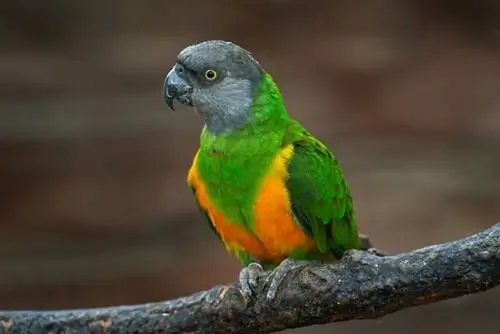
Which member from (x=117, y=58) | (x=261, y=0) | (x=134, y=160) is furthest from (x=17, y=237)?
(x=261, y=0)

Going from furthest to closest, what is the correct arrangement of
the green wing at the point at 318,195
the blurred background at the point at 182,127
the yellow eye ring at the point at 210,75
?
the blurred background at the point at 182,127 < the yellow eye ring at the point at 210,75 < the green wing at the point at 318,195

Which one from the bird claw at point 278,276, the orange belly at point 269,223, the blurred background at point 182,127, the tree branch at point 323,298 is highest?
the blurred background at point 182,127

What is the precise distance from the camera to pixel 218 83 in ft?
6.08

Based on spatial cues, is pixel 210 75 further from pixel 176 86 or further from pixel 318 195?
pixel 318 195

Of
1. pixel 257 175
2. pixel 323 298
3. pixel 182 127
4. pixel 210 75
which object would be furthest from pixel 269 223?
pixel 182 127

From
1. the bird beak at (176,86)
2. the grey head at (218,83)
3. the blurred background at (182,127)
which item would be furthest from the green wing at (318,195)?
the blurred background at (182,127)

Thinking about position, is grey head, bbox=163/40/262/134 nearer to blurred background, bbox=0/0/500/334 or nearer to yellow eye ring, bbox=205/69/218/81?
yellow eye ring, bbox=205/69/218/81

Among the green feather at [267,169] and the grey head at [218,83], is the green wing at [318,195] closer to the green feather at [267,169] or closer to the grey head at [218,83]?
the green feather at [267,169]

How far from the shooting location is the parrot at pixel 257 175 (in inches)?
68.5

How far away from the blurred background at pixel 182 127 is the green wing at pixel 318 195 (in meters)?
1.11

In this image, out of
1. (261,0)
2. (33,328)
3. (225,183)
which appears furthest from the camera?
(261,0)

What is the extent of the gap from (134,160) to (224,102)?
1.17 meters

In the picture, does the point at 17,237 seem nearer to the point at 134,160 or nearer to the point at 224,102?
the point at 134,160

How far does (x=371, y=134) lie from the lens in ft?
9.62
